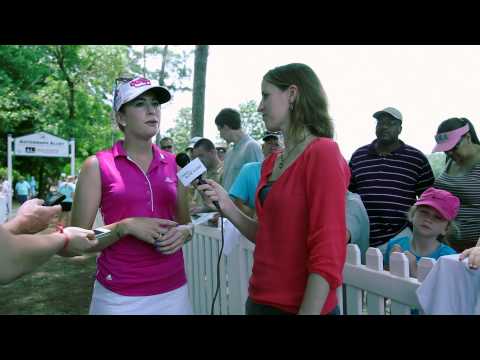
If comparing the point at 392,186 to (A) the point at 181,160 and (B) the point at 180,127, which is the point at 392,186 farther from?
(B) the point at 180,127

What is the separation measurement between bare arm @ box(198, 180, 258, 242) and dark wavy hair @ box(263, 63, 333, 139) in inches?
21.9

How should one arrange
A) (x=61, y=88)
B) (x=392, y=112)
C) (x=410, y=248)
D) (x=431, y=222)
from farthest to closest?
(x=61, y=88)
(x=392, y=112)
(x=410, y=248)
(x=431, y=222)

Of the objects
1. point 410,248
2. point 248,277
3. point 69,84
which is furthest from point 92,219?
point 69,84

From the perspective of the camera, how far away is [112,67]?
2327 centimetres

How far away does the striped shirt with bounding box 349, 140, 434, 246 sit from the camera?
12.1 ft

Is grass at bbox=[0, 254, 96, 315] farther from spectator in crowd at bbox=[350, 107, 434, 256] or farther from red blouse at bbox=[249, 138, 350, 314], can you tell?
red blouse at bbox=[249, 138, 350, 314]

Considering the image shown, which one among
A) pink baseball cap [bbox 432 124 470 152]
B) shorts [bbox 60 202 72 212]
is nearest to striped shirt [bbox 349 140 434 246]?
pink baseball cap [bbox 432 124 470 152]

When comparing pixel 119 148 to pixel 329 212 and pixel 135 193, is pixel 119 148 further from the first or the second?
pixel 329 212

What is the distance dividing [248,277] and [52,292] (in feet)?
15.1

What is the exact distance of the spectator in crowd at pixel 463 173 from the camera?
3.23 m

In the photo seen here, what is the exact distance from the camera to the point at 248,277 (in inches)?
136

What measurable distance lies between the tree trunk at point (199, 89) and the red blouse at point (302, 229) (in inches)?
266
